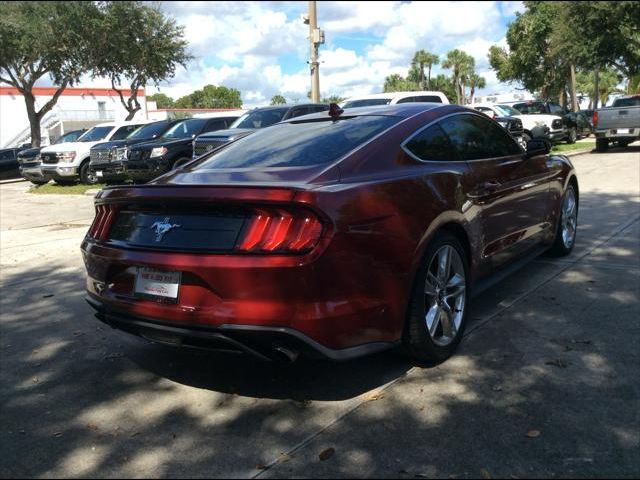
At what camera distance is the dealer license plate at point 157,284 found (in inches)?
130

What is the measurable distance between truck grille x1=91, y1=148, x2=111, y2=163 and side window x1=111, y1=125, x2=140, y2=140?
2454 mm

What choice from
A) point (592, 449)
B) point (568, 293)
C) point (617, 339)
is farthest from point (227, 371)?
point (568, 293)

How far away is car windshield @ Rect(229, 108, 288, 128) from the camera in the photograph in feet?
44.4

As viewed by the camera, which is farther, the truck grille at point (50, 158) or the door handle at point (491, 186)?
the truck grille at point (50, 158)

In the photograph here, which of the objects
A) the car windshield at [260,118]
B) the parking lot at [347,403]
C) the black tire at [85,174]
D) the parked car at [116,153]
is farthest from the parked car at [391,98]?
the parking lot at [347,403]

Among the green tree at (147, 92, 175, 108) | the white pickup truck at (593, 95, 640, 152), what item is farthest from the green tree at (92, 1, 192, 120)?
the green tree at (147, 92, 175, 108)

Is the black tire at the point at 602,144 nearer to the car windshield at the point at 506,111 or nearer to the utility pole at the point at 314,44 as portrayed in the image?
the car windshield at the point at 506,111

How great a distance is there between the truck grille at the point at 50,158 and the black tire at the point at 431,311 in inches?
634

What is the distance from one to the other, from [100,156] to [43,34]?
612 inches

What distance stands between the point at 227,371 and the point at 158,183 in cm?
127

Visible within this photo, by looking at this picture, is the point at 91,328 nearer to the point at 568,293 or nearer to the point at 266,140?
the point at 266,140

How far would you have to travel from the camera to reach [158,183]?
378 cm

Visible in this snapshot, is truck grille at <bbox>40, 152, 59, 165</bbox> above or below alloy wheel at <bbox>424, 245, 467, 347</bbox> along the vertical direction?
above

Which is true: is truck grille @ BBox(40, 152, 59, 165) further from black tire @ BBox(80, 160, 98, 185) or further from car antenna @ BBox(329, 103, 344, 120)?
car antenna @ BBox(329, 103, 344, 120)
